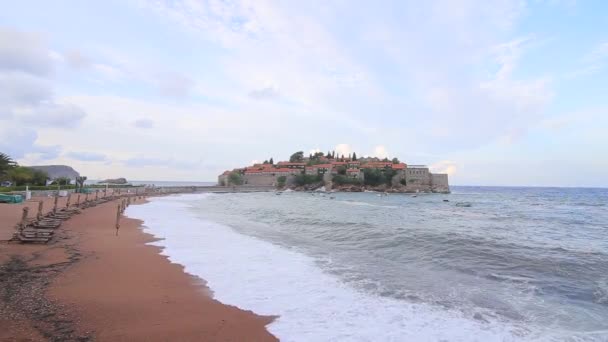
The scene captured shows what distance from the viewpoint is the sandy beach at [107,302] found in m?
6.00

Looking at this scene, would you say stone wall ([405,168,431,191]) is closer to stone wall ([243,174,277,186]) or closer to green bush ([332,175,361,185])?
green bush ([332,175,361,185])

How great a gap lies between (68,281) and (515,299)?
10920mm

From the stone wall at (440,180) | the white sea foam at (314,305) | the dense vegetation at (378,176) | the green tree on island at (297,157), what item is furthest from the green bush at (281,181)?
the white sea foam at (314,305)

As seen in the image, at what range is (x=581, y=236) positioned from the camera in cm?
2148

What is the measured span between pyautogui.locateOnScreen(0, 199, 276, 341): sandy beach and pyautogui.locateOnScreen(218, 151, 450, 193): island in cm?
11899

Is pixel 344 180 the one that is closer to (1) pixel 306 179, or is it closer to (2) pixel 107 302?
(1) pixel 306 179

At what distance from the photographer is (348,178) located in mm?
132625

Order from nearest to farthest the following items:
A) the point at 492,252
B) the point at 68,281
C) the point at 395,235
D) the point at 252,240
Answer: the point at 68,281 → the point at 492,252 → the point at 252,240 → the point at 395,235

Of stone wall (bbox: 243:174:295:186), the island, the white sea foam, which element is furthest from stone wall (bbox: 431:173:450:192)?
the white sea foam

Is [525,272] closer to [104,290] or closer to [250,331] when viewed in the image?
[250,331]

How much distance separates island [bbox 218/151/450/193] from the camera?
128500 millimetres

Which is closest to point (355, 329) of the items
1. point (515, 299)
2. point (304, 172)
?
point (515, 299)

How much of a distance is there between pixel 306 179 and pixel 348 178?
15.5 m

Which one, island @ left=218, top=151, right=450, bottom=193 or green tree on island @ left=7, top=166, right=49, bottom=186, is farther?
island @ left=218, top=151, right=450, bottom=193
